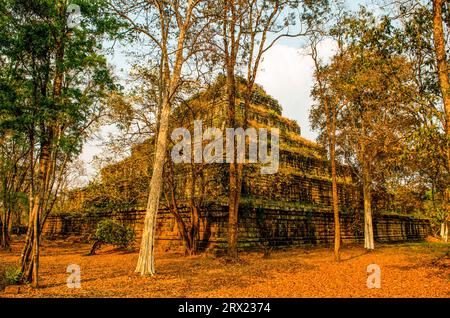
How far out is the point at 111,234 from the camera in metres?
16.8

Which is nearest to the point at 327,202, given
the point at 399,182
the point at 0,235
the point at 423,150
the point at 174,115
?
the point at 399,182

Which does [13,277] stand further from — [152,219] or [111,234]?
[111,234]

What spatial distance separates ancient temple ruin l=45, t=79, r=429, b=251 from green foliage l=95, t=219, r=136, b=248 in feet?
5.02

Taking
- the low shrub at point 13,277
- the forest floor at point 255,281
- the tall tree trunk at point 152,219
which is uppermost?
the tall tree trunk at point 152,219

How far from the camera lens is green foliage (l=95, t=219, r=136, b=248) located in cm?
1659

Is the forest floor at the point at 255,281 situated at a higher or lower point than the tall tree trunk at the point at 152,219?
lower

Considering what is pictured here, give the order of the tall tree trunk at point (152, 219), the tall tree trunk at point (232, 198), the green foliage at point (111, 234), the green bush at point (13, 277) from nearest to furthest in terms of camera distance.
Result: the green bush at point (13, 277), the tall tree trunk at point (152, 219), the tall tree trunk at point (232, 198), the green foliage at point (111, 234)

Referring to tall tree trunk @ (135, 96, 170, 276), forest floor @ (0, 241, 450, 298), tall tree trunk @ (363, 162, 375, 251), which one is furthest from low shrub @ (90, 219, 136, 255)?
tall tree trunk @ (363, 162, 375, 251)

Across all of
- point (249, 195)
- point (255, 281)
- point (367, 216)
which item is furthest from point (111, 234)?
point (367, 216)

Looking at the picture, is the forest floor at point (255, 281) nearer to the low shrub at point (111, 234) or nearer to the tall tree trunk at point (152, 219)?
the tall tree trunk at point (152, 219)

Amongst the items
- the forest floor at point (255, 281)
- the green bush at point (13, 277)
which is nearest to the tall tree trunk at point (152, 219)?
the forest floor at point (255, 281)

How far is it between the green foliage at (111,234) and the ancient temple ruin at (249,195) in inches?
60.3

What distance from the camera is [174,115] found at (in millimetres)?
16844

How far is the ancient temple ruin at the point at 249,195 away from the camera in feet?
52.3
